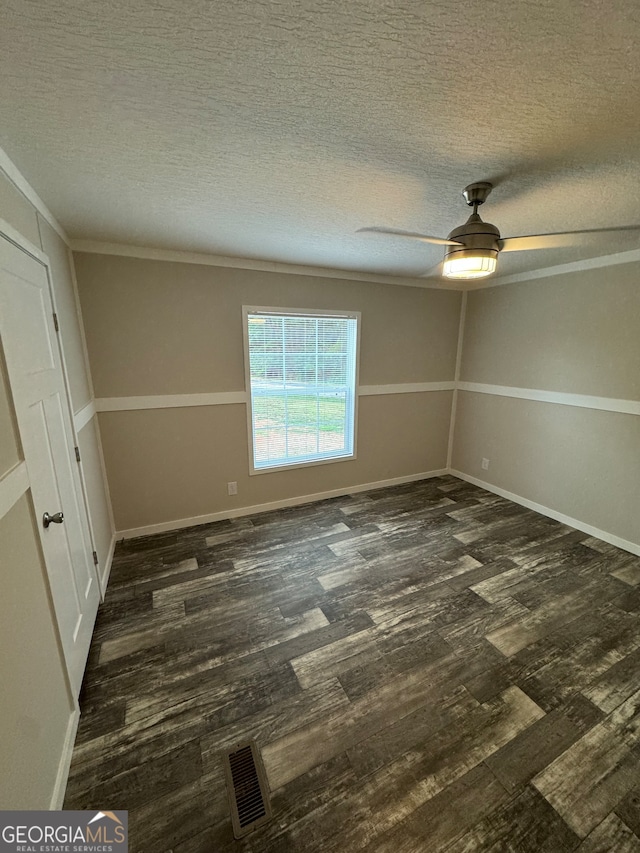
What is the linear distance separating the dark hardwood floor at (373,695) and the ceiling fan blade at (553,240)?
6.78 feet

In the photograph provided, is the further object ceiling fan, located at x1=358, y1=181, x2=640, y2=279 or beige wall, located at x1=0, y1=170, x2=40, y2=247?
ceiling fan, located at x1=358, y1=181, x2=640, y2=279

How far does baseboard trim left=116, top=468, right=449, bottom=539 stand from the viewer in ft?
9.46

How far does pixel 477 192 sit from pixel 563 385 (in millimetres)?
2292

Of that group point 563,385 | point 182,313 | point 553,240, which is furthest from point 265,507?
point 563,385

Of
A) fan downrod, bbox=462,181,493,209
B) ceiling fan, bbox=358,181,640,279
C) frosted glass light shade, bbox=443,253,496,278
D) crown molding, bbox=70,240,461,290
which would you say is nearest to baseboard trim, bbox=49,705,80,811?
ceiling fan, bbox=358,181,640,279

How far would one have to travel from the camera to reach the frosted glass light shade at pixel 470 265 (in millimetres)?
1480

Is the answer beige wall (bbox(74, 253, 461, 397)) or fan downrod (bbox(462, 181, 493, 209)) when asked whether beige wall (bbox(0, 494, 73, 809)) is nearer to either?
beige wall (bbox(74, 253, 461, 397))

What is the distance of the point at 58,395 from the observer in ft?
5.60

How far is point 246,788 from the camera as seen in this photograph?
1.23 metres

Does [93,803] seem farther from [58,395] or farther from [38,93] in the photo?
[38,93]

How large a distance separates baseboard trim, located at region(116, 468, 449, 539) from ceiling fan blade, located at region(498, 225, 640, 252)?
2767 millimetres

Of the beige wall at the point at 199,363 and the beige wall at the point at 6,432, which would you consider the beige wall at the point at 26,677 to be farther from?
the beige wall at the point at 199,363

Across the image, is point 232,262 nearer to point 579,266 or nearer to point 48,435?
point 48,435

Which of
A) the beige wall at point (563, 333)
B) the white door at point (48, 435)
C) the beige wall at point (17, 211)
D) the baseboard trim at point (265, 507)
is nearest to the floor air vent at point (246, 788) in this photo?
the white door at point (48, 435)
